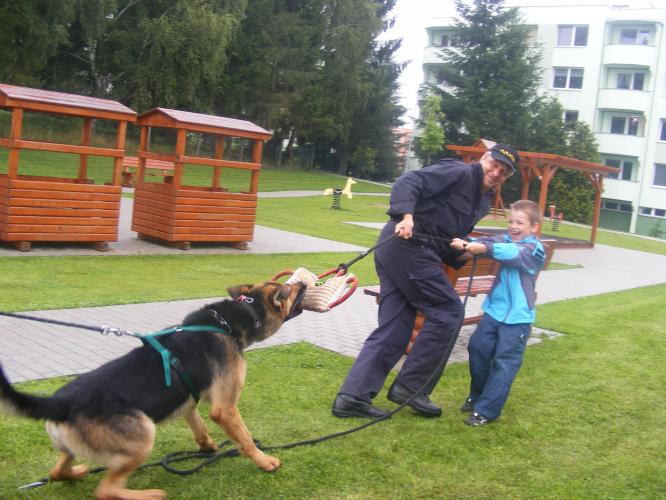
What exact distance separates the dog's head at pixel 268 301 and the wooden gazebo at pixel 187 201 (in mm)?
8316

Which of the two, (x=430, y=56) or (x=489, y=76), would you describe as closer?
(x=489, y=76)

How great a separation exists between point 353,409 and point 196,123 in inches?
337

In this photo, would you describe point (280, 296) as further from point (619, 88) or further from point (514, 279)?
point (619, 88)

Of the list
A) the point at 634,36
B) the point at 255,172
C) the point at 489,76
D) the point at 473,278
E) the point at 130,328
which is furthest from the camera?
the point at 634,36

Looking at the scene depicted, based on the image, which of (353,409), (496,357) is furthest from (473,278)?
(353,409)

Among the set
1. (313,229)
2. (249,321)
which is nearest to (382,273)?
(249,321)

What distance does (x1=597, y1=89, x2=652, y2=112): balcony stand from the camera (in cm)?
4712

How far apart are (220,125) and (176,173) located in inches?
52.3

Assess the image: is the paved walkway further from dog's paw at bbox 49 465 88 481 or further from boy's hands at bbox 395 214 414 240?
boy's hands at bbox 395 214 414 240

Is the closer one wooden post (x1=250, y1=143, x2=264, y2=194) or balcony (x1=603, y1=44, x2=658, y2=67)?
wooden post (x1=250, y1=143, x2=264, y2=194)

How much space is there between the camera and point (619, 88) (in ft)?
160

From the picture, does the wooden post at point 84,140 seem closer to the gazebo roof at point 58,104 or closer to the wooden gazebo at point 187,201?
the gazebo roof at point 58,104

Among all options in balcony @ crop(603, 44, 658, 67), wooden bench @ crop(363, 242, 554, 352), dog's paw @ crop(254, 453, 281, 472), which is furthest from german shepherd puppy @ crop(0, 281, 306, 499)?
balcony @ crop(603, 44, 658, 67)

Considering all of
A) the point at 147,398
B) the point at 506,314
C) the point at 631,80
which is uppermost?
the point at 631,80
